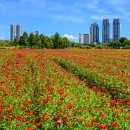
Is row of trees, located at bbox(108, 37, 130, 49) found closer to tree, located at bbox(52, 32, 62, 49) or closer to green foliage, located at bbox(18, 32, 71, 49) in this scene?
green foliage, located at bbox(18, 32, 71, 49)

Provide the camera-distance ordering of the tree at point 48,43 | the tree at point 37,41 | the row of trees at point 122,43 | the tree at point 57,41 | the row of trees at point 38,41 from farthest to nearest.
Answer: the row of trees at point 122,43, the tree at point 57,41, the tree at point 48,43, the row of trees at point 38,41, the tree at point 37,41

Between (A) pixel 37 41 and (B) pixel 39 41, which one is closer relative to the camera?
(B) pixel 39 41

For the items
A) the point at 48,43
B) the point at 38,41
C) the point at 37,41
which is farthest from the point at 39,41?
the point at 48,43

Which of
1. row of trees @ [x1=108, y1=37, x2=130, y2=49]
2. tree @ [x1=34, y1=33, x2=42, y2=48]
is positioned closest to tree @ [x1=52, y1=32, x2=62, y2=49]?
tree @ [x1=34, y1=33, x2=42, y2=48]

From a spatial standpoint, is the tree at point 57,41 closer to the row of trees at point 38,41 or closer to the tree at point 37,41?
the row of trees at point 38,41

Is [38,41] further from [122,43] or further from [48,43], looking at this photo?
[122,43]

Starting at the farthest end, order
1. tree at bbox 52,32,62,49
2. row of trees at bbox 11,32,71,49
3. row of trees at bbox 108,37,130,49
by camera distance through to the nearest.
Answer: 1. row of trees at bbox 108,37,130,49
2. tree at bbox 52,32,62,49
3. row of trees at bbox 11,32,71,49

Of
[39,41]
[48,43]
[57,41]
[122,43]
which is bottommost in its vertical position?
[48,43]

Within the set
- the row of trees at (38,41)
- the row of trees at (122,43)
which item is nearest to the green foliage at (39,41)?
the row of trees at (38,41)

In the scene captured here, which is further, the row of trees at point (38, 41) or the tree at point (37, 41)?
the row of trees at point (38, 41)

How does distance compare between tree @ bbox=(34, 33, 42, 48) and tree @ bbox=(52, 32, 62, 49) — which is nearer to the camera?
tree @ bbox=(34, 33, 42, 48)

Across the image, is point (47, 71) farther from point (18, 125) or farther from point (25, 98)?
point (18, 125)

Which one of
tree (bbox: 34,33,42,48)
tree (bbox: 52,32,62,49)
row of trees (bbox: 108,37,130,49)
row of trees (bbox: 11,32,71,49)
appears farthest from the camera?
row of trees (bbox: 108,37,130,49)

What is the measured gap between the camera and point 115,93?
1379 cm
